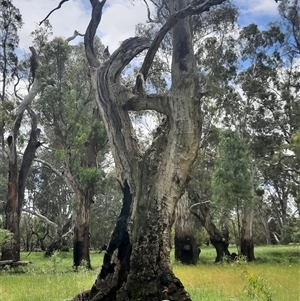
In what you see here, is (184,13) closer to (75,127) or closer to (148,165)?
(148,165)

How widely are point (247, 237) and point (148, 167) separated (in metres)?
16.9

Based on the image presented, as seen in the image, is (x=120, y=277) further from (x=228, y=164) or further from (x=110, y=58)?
(x=228, y=164)

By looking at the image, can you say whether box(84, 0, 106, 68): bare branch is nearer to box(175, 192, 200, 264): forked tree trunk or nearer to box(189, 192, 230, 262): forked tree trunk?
box(175, 192, 200, 264): forked tree trunk

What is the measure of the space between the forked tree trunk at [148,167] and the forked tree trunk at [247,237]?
15841 mm

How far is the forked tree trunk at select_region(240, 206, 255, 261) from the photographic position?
2284cm

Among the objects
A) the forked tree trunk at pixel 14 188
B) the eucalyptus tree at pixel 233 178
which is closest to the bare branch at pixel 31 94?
the forked tree trunk at pixel 14 188

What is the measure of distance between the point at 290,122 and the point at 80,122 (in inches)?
468

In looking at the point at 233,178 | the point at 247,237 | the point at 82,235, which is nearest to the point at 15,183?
the point at 82,235

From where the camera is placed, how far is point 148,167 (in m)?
7.80

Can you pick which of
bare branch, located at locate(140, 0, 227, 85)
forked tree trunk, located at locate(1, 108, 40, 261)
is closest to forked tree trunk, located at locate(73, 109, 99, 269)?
forked tree trunk, located at locate(1, 108, 40, 261)

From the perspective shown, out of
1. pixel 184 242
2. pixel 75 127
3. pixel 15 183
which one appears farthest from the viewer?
pixel 75 127

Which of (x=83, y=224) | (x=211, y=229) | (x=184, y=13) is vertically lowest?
(x=211, y=229)

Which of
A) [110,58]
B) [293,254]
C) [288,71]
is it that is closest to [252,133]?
[288,71]

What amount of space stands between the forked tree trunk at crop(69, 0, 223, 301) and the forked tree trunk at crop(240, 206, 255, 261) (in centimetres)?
1584
